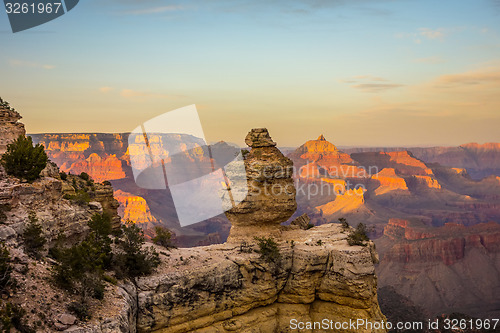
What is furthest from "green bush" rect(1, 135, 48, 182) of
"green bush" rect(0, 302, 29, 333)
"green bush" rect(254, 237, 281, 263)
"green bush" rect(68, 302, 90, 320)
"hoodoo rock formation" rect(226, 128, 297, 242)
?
"hoodoo rock formation" rect(226, 128, 297, 242)

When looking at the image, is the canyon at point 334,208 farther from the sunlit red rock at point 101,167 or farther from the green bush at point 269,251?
the green bush at point 269,251

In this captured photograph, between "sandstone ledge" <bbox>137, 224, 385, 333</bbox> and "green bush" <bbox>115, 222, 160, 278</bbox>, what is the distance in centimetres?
80

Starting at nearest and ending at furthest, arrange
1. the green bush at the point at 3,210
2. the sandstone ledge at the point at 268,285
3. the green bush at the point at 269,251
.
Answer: the green bush at the point at 3,210, the sandstone ledge at the point at 268,285, the green bush at the point at 269,251

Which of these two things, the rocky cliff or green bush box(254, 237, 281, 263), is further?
green bush box(254, 237, 281, 263)

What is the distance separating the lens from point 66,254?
1969 cm

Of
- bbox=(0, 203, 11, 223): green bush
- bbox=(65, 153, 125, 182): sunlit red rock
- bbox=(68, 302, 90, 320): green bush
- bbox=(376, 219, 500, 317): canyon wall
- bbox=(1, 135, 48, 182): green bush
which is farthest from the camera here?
bbox=(65, 153, 125, 182): sunlit red rock

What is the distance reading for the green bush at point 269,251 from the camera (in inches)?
1303

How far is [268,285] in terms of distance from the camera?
107 feet

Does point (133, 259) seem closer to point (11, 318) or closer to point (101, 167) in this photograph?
point (11, 318)

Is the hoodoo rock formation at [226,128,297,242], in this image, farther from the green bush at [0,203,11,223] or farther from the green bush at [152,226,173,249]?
the green bush at [0,203,11,223]

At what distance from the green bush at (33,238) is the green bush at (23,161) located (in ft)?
9.93

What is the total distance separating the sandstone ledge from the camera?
93.9ft

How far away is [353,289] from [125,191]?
128825 millimetres

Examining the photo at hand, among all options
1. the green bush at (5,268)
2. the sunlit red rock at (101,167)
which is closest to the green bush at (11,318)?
the green bush at (5,268)
